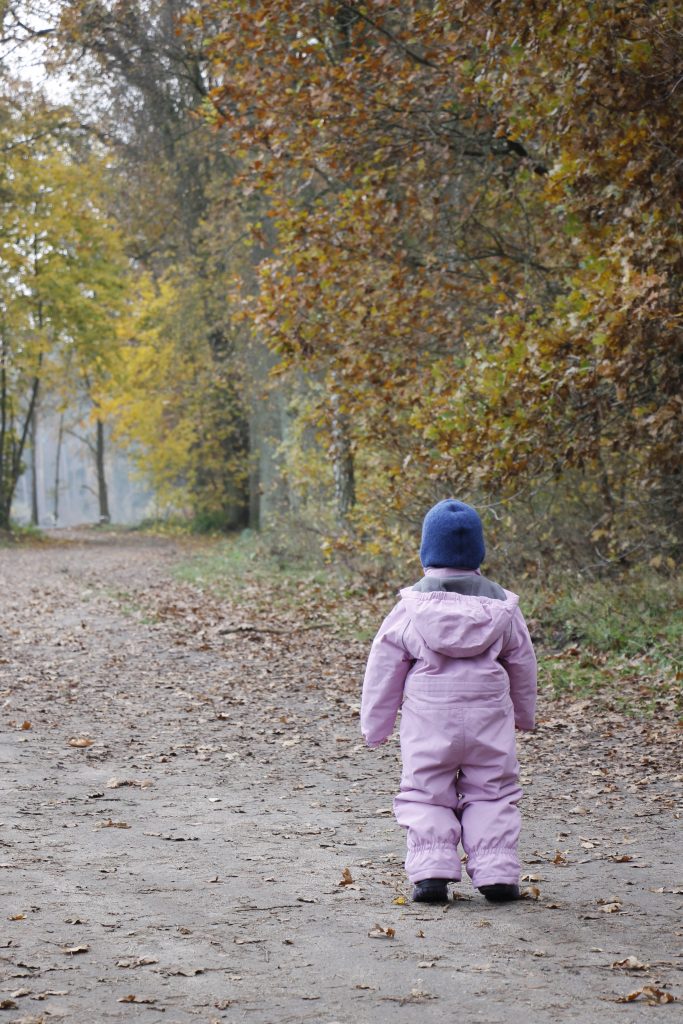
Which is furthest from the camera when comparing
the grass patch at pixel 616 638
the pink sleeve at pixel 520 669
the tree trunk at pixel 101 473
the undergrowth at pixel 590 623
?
the tree trunk at pixel 101 473

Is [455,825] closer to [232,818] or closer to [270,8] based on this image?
[232,818]

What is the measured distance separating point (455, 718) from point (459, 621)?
1.24 feet

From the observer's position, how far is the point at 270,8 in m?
11.1

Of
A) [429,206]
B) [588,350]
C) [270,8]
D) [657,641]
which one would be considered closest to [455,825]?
[588,350]

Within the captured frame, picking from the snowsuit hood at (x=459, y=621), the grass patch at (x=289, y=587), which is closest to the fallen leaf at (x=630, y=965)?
the snowsuit hood at (x=459, y=621)

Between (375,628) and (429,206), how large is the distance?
4779 millimetres

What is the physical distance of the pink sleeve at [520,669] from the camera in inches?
194

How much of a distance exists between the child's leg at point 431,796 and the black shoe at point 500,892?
13 cm

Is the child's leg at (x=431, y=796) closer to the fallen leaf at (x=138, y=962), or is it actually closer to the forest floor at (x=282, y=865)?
the forest floor at (x=282, y=865)

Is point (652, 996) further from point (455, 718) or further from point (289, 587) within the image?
point (289, 587)

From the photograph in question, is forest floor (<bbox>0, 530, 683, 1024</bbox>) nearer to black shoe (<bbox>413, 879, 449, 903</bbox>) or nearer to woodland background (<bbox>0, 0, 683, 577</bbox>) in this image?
black shoe (<bbox>413, 879, 449, 903</bbox>)

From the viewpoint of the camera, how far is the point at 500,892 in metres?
4.79

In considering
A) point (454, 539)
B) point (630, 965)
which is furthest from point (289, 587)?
point (630, 965)

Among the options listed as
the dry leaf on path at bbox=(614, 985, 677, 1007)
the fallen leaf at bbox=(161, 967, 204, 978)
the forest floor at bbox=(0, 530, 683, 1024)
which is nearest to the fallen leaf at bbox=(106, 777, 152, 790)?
the forest floor at bbox=(0, 530, 683, 1024)
